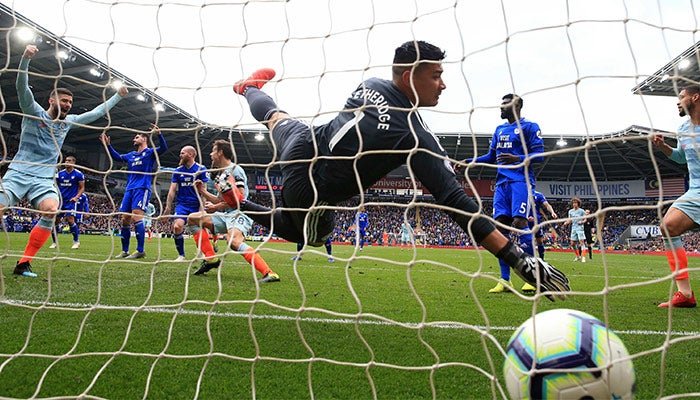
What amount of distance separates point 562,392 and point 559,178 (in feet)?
125

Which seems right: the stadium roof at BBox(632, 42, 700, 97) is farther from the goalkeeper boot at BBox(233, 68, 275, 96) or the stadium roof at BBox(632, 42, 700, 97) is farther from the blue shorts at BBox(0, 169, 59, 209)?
the blue shorts at BBox(0, 169, 59, 209)

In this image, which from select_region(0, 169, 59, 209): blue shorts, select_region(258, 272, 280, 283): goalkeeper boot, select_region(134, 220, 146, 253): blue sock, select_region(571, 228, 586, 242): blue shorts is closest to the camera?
select_region(0, 169, 59, 209): blue shorts

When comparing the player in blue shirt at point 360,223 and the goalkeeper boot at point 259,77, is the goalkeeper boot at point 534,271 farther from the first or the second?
the goalkeeper boot at point 259,77

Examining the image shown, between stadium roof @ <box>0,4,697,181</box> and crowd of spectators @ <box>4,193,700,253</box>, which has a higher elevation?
stadium roof @ <box>0,4,697,181</box>

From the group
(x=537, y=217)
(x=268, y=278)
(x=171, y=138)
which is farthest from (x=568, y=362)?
(x=171, y=138)

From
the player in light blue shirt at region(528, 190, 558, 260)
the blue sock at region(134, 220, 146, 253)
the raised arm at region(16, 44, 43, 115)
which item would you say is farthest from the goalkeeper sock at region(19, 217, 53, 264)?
the player in light blue shirt at region(528, 190, 558, 260)

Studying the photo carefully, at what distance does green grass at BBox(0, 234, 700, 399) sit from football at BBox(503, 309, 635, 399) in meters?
0.10

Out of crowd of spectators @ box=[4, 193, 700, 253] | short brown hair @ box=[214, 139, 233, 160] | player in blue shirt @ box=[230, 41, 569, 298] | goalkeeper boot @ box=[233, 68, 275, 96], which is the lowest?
crowd of spectators @ box=[4, 193, 700, 253]

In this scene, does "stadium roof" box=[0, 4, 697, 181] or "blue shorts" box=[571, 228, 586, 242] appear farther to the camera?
"stadium roof" box=[0, 4, 697, 181]

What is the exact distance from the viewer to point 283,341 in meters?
2.74

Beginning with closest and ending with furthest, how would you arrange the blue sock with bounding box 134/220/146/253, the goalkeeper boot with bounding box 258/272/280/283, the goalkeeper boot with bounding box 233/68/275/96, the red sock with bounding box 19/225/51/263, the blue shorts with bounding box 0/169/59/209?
the goalkeeper boot with bounding box 233/68/275/96, the blue shorts with bounding box 0/169/59/209, the red sock with bounding box 19/225/51/263, the goalkeeper boot with bounding box 258/272/280/283, the blue sock with bounding box 134/220/146/253

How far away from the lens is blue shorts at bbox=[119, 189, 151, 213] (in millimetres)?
7570

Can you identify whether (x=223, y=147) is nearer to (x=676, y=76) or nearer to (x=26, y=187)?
(x=26, y=187)

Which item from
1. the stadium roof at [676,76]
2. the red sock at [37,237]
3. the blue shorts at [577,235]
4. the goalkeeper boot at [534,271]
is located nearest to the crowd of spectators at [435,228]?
the blue shorts at [577,235]
